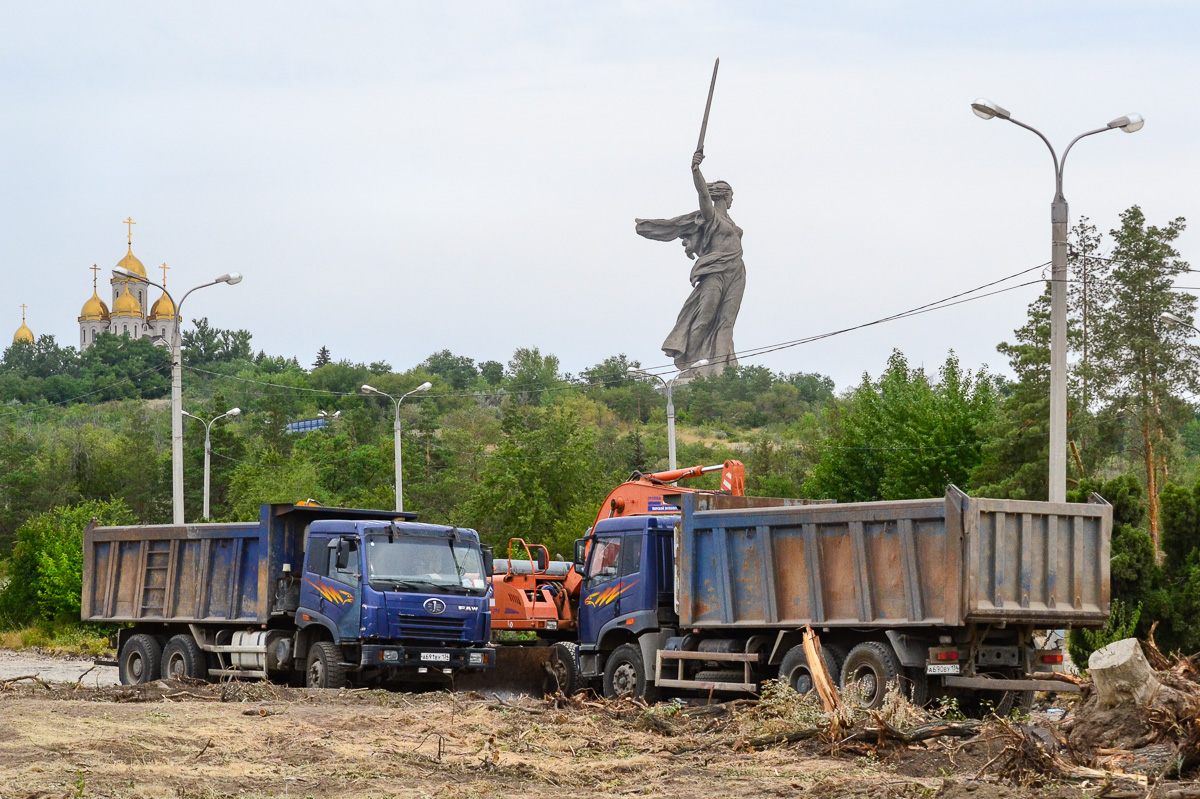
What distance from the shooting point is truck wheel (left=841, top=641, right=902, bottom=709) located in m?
14.2

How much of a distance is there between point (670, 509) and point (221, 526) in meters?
6.43

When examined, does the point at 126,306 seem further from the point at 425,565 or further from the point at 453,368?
the point at 425,565

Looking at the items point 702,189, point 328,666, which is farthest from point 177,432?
point 702,189

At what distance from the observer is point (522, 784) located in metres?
10.2

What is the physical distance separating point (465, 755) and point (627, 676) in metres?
6.15

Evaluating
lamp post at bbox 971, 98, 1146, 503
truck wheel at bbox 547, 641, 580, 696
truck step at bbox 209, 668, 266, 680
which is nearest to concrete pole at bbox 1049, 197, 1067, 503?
lamp post at bbox 971, 98, 1146, 503

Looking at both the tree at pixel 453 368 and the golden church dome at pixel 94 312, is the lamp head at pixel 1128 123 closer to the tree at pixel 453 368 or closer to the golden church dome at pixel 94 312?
the tree at pixel 453 368

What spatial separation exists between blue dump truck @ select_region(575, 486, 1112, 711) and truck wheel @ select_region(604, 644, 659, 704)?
0.05m

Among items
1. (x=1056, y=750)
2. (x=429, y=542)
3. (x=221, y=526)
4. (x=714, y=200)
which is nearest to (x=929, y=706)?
(x=1056, y=750)

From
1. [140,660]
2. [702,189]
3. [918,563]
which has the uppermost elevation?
[702,189]

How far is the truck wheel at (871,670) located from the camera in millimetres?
14188

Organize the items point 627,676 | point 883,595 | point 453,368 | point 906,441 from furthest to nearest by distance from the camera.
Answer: point 453,368, point 906,441, point 627,676, point 883,595

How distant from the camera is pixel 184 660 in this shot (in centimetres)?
2081

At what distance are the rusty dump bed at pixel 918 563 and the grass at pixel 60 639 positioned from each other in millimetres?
19242
